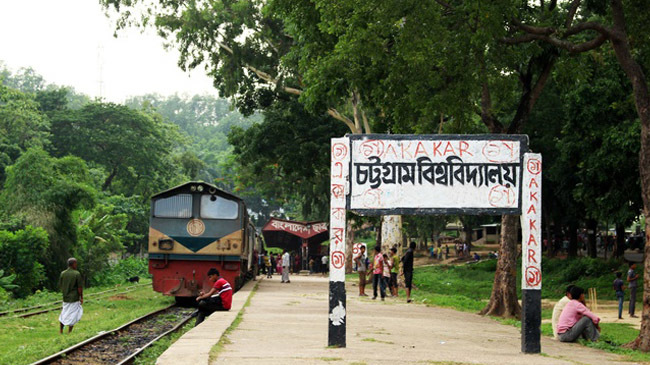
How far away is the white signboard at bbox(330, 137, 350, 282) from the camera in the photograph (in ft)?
33.6

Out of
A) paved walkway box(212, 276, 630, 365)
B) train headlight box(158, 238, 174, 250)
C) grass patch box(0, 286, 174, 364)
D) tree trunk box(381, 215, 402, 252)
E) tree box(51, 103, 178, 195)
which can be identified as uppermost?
tree box(51, 103, 178, 195)

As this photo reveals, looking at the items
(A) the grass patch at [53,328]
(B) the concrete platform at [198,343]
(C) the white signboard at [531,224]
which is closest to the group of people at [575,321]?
(C) the white signboard at [531,224]

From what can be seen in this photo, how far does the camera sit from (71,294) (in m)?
16.0

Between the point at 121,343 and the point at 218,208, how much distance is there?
9288mm

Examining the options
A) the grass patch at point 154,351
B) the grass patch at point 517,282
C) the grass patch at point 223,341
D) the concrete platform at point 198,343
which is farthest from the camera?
the grass patch at point 517,282

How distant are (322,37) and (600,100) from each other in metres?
13.5

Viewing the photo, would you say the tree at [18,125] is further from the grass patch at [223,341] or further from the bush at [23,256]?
the grass patch at [223,341]

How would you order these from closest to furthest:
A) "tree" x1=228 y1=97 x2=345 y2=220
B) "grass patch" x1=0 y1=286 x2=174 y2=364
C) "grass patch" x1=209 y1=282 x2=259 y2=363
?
"grass patch" x1=209 y1=282 x2=259 y2=363
"grass patch" x1=0 y1=286 x2=174 y2=364
"tree" x1=228 y1=97 x2=345 y2=220

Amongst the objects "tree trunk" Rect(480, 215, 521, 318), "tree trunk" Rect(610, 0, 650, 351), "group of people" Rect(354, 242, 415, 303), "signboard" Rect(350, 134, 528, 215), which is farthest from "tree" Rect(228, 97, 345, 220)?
"signboard" Rect(350, 134, 528, 215)

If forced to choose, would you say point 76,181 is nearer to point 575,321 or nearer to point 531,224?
point 575,321

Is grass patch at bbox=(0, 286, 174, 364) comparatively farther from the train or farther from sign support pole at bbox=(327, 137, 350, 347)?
sign support pole at bbox=(327, 137, 350, 347)

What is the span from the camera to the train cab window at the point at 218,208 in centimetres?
2354

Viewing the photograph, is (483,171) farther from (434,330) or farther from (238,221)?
(238,221)

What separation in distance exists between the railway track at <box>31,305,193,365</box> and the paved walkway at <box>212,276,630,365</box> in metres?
1.76
